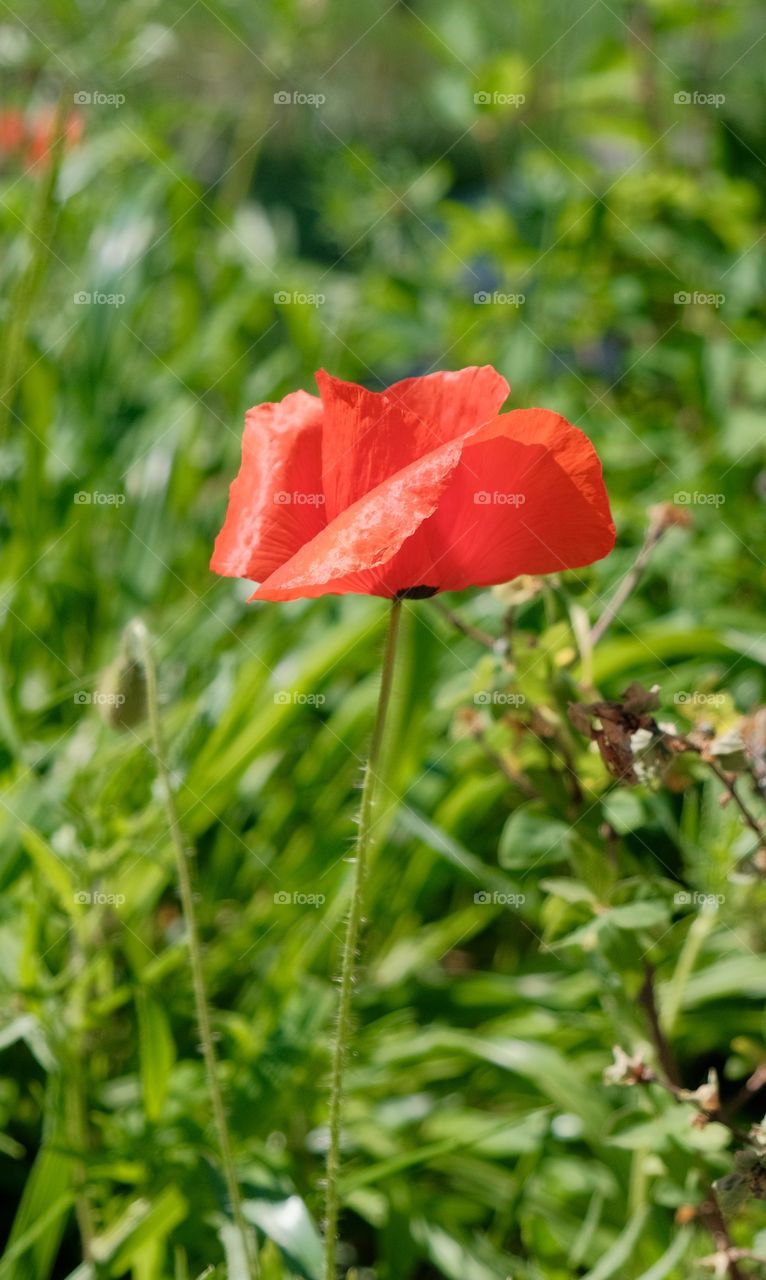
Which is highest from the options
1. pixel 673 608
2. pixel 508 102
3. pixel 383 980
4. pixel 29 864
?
pixel 508 102

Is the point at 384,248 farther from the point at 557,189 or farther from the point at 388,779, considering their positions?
the point at 388,779

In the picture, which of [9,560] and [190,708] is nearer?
[190,708]

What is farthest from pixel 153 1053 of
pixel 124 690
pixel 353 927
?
pixel 353 927

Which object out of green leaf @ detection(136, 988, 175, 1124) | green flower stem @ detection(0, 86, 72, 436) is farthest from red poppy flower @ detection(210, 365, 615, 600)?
green flower stem @ detection(0, 86, 72, 436)

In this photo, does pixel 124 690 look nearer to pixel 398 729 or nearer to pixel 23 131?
pixel 398 729

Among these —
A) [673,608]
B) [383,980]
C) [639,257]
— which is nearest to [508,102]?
[639,257]

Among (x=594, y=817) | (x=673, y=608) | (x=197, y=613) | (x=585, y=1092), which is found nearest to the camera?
(x=594, y=817)

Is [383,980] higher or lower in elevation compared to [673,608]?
lower

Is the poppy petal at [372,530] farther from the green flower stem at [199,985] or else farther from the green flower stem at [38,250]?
the green flower stem at [38,250]
